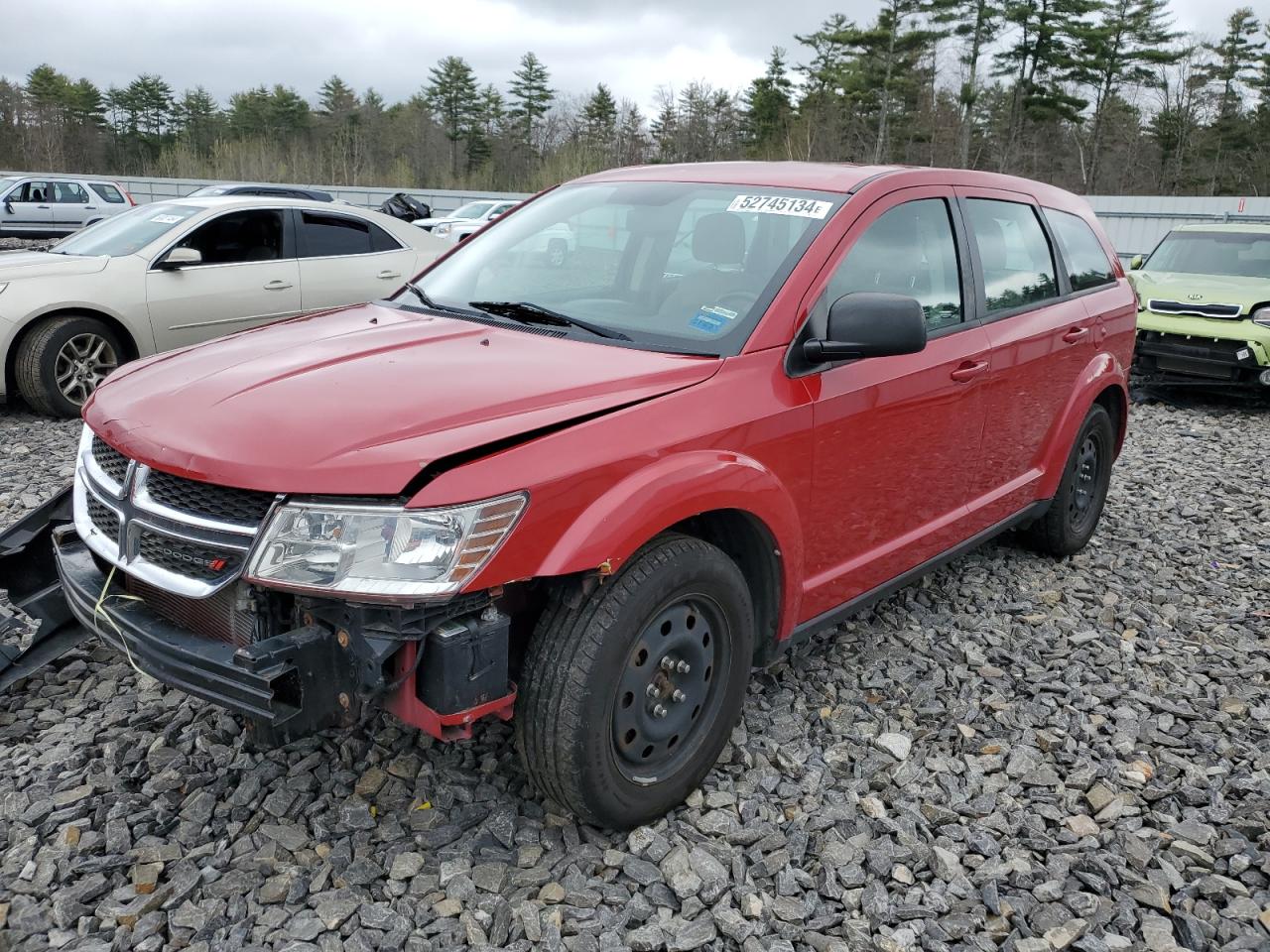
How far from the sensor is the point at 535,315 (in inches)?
129

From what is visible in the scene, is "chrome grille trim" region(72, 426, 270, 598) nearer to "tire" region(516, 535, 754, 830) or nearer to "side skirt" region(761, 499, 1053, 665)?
"tire" region(516, 535, 754, 830)

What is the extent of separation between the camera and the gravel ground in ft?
8.41

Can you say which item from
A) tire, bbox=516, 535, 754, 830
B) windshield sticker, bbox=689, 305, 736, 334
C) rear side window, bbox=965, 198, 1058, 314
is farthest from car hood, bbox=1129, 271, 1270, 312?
tire, bbox=516, 535, 754, 830

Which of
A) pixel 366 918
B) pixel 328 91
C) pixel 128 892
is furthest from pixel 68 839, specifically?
pixel 328 91

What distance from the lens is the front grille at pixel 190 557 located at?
239cm

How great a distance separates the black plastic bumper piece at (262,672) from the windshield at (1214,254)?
10.6 m

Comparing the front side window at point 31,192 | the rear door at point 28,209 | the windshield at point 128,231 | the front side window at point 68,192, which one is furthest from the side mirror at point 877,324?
the front side window at point 68,192

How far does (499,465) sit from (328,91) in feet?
256

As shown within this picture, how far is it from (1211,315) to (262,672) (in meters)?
9.59

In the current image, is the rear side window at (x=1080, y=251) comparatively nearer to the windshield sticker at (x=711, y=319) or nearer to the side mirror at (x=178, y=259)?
the windshield sticker at (x=711, y=319)

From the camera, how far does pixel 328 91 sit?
72438 mm

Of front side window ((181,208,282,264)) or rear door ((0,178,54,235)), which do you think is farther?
rear door ((0,178,54,235))

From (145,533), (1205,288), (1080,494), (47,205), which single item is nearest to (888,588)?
(1080,494)

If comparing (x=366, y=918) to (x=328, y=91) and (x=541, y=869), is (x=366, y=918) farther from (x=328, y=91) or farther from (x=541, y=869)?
(x=328, y=91)
